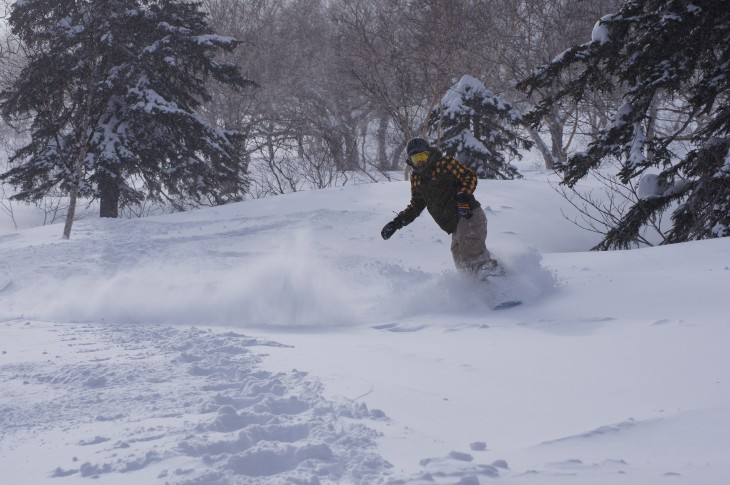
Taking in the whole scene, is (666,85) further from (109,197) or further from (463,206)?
(109,197)

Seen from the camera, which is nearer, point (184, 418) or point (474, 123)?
point (184, 418)

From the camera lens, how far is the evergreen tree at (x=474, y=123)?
18.0m

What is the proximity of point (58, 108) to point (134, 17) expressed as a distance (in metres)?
3.37

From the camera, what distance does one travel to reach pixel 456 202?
6.18 m

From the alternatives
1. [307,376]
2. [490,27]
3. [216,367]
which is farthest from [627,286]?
[490,27]

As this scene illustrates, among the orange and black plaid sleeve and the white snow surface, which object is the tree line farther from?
the orange and black plaid sleeve

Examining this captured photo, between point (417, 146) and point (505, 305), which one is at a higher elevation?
point (417, 146)

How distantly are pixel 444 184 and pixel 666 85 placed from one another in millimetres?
3556

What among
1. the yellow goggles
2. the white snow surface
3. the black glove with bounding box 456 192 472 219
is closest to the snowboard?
the white snow surface

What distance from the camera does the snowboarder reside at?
6.03 metres

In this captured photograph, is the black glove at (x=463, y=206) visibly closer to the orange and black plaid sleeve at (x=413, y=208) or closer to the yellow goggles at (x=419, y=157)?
the yellow goggles at (x=419, y=157)

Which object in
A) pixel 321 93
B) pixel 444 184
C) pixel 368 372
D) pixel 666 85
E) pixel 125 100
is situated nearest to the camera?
pixel 368 372

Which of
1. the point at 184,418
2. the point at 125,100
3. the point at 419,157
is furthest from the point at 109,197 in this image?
the point at 184,418

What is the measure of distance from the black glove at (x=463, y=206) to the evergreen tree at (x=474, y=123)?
1199 cm
